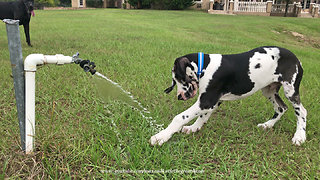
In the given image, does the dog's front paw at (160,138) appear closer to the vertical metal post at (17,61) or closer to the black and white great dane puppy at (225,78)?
the black and white great dane puppy at (225,78)

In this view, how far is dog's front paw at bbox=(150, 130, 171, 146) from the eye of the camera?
2680 millimetres

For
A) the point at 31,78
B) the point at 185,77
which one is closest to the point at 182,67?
the point at 185,77

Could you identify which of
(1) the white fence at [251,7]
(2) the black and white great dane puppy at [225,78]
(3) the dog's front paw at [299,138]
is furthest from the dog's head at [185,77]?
(1) the white fence at [251,7]

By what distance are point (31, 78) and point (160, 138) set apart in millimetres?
1388

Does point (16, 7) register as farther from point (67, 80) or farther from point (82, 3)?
point (82, 3)

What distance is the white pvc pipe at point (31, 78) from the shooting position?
6.59ft

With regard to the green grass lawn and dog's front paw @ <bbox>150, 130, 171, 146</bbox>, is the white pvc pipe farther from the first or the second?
dog's front paw @ <bbox>150, 130, 171, 146</bbox>

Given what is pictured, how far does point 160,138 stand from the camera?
2.70 metres

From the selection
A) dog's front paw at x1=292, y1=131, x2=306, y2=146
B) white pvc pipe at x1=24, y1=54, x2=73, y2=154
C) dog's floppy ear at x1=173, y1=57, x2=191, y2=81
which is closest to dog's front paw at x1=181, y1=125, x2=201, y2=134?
dog's floppy ear at x1=173, y1=57, x2=191, y2=81

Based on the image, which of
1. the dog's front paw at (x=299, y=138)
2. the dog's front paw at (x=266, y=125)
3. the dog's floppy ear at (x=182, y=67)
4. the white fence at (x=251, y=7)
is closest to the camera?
the dog's floppy ear at (x=182, y=67)

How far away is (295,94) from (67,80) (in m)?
3.74

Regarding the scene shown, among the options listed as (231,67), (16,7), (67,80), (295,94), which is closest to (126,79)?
(67,80)

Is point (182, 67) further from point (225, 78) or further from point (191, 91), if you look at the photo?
point (225, 78)

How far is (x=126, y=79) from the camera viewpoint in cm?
486
